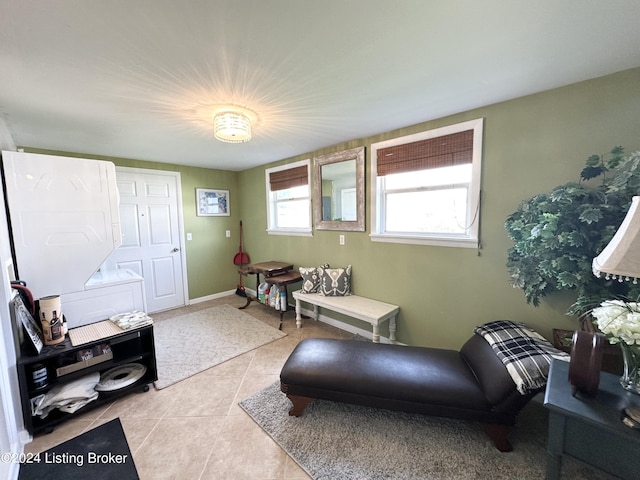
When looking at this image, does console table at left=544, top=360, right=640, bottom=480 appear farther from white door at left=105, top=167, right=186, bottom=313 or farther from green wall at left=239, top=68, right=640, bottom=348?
white door at left=105, top=167, right=186, bottom=313

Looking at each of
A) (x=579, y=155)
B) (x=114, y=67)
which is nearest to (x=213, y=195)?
(x=114, y=67)

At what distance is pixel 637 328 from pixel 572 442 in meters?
0.54

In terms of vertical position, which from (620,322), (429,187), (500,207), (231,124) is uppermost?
(231,124)

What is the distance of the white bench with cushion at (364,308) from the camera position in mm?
2496

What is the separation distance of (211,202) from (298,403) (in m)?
3.74

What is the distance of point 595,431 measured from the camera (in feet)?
3.31

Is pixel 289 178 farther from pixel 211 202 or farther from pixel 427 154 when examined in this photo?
pixel 427 154

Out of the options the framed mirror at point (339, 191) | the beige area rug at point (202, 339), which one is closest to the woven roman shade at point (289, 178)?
the framed mirror at point (339, 191)

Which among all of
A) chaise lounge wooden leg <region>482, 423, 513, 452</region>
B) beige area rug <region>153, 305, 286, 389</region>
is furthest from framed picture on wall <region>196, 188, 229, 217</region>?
chaise lounge wooden leg <region>482, 423, 513, 452</region>

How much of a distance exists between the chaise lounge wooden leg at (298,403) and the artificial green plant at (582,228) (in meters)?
1.73

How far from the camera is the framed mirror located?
2949 mm

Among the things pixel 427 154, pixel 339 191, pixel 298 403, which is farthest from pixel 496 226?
pixel 298 403

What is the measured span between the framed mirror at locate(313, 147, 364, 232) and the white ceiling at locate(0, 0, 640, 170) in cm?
75

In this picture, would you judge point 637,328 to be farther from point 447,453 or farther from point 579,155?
point 579,155
